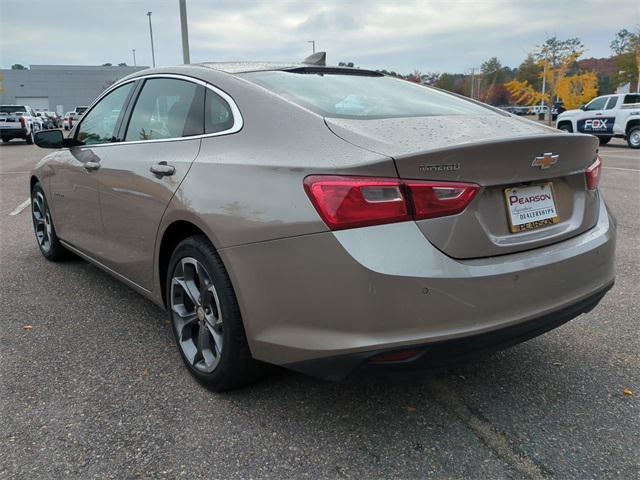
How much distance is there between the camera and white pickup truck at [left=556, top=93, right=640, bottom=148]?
1948cm

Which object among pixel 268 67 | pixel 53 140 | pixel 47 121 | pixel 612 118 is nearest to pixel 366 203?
pixel 268 67

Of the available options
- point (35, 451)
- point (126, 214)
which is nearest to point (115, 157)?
point (126, 214)

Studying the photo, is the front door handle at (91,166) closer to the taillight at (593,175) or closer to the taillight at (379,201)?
the taillight at (379,201)

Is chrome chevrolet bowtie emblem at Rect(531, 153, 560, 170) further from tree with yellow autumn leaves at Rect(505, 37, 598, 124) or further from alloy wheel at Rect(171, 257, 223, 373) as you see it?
tree with yellow autumn leaves at Rect(505, 37, 598, 124)

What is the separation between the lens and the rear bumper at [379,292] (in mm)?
1979

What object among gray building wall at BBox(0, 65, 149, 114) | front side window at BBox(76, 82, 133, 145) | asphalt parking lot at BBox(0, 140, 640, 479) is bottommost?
asphalt parking lot at BBox(0, 140, 640, 479)

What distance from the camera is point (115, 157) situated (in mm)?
3422

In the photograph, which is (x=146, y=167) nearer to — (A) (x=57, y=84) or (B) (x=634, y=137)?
(B) (x=634, y=137)

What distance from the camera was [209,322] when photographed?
8.76 ft

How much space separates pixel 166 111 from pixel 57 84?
93915 millimetres

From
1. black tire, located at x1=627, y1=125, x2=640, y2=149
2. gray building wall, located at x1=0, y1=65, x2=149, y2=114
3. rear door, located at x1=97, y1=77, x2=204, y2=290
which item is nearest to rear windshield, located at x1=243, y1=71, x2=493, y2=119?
rear door, located at x1=97, y1=77, x2=204, y2=290

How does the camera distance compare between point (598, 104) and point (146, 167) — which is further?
point (598, 104)

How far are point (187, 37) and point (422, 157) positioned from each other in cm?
1567

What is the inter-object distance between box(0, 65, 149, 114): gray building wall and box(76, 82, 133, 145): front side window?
85345 mm
